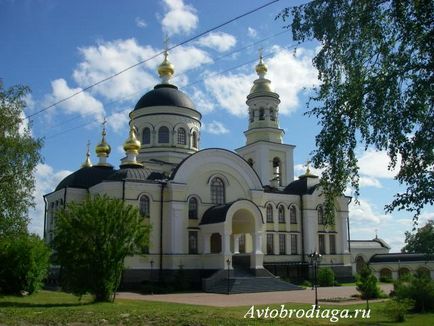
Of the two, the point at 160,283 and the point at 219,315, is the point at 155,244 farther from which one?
the point at 219,315

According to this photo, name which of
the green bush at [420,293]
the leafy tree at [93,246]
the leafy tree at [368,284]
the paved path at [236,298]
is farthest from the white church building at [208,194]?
the green bush at [420,293]

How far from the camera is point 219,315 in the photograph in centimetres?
1608

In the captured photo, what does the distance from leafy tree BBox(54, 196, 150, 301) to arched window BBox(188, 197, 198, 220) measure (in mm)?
11732

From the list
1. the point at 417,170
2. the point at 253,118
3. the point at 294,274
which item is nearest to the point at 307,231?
the point at 294,274

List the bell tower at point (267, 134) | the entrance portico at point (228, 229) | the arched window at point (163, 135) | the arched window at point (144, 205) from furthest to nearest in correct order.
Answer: the bell tower at point (267, 134) < the arched window at point (163, 135) < the arched window at point (144, 205) < the entrance portico at point (228, 229)

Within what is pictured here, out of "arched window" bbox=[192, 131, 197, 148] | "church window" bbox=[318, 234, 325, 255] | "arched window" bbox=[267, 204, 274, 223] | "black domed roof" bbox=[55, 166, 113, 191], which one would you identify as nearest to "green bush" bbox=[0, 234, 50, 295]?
"black domed roof" bbox=[55, 166, 113, 191]

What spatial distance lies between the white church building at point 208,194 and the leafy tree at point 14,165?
8.62 m

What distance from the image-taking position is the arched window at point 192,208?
3333 centimetres

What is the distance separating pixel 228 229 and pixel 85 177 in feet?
34.7

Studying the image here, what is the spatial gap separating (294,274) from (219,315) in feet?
71.2

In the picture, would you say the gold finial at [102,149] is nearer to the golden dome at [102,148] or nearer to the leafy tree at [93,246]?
the golden dome at [102,148]

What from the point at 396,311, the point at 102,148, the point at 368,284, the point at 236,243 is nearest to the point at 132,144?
the point at 102,148

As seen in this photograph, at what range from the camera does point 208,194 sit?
34.3 m

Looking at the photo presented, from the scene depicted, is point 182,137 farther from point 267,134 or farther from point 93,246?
point 93,246
